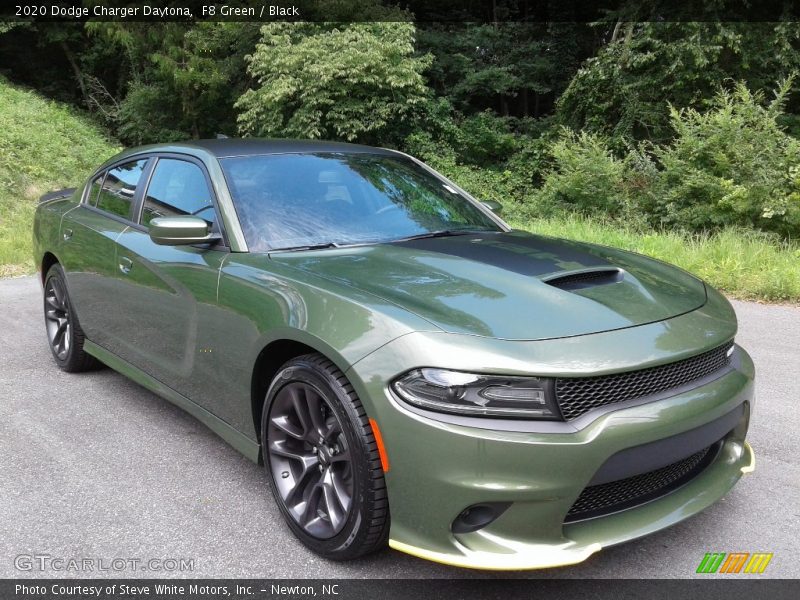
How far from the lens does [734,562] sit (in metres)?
2.50

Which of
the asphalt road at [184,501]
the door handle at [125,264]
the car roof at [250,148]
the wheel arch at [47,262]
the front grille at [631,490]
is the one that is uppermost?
the car roof at [250,148]

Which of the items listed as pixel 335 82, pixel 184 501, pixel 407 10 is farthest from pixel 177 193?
pixel 407 10

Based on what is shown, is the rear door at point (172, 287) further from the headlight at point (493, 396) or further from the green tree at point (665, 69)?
the green tree at point (665, 69)

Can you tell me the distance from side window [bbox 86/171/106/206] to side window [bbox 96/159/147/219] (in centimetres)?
6

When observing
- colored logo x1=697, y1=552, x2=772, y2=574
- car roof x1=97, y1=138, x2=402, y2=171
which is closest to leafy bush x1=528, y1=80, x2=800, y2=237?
car roof x1=97, y1=138, x2=402, y2=171

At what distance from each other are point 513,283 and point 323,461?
0.94 meters

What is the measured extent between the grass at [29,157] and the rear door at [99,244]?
4.78 meters

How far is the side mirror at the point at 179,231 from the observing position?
3.01 m

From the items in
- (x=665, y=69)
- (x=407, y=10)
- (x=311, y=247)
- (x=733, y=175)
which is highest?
(x=407, y=10)

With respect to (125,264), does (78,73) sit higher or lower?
higher

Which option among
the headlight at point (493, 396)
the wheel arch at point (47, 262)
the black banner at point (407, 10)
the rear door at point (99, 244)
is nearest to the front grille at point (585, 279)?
the headlight at point (493, 396)

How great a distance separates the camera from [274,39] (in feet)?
59.0

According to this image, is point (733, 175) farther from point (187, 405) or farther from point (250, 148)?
point (187, 405)

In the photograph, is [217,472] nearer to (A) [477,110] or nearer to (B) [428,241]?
(B) [428,241]
